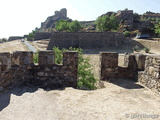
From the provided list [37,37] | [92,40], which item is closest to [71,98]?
[92,40]

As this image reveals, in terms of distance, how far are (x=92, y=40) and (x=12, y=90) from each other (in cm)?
2731

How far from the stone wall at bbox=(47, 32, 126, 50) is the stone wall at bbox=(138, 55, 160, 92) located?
84.0 ft

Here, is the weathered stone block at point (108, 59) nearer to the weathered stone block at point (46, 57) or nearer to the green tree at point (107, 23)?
the weathered stone block at point (46, 57)

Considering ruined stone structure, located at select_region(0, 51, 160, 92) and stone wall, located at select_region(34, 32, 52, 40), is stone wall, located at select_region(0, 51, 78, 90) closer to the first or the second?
ruined stone structure, located at select_region(0, 51, 160, 92)

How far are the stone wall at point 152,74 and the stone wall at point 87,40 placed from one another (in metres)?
25.6

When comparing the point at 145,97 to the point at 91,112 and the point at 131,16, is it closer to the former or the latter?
the point at 91,112

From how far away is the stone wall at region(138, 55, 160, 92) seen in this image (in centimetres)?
500

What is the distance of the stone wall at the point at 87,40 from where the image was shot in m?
31.2

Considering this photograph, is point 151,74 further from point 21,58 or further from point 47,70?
point 21,58

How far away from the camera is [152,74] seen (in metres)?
5.32

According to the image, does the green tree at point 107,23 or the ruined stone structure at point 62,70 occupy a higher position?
the green tree at point 107,23
